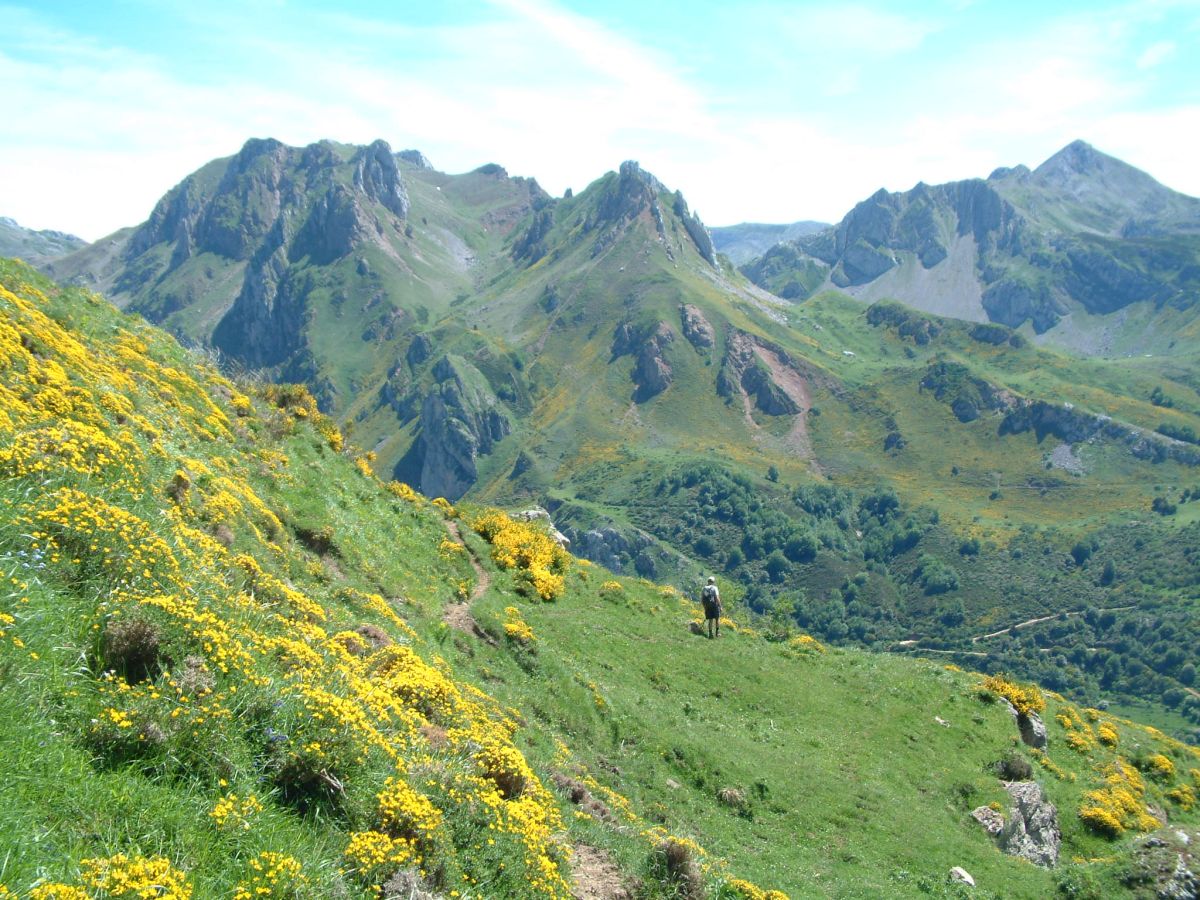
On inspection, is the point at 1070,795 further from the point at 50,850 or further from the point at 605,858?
the point at 50,850

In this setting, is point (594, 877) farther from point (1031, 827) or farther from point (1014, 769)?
point (1014, 769)

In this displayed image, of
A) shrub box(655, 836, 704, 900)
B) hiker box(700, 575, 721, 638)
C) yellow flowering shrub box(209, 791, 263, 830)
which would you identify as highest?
yellow flowering shrub box(209, 791, 263, 830)

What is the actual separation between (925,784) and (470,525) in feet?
79.7

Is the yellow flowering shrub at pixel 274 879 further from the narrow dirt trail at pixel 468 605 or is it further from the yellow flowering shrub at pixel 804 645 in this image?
the yellow flowering shrub at pixel 804 645

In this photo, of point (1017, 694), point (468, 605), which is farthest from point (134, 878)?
point (1017, 694)

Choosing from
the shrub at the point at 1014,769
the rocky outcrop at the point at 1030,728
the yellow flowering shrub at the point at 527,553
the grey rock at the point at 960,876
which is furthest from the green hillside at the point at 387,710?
the rocky outcrop at the point at 1030,728

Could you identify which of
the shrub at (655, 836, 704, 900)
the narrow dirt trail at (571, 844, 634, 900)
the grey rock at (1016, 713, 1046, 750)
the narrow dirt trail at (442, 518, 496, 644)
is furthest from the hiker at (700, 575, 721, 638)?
the narrow dirt trail at (571, 844, 634, 900)

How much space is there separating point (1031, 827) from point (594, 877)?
2492cm

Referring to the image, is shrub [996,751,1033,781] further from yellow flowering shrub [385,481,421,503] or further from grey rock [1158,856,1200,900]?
yellow flowering shrub [385,481,421,503]

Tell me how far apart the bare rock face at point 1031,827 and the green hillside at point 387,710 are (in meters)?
0.87

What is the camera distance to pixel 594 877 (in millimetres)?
12234

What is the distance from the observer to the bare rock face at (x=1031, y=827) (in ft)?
89.4

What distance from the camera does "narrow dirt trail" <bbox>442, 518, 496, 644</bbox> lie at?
2541 centimetres

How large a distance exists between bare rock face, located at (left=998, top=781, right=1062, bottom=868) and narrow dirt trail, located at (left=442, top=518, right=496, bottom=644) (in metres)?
20.8
